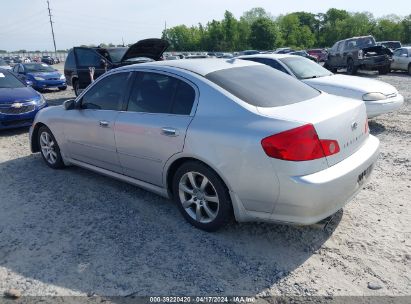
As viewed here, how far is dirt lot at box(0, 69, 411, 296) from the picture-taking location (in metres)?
2.76

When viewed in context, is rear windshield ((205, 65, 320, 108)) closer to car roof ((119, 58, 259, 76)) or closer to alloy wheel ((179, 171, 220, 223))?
car roof ((119, 58, 259, 76))

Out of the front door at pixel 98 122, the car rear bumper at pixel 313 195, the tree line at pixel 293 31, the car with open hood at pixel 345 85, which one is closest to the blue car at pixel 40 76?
the car with open hood at pixel 345 85

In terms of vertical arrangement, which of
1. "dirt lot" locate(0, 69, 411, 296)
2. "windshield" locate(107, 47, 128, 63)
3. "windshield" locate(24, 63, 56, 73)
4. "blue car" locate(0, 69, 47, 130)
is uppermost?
"windshield" locate(107, 47, 128, 63)

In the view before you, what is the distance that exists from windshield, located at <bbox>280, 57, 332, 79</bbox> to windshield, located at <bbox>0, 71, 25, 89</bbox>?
21.1 feet

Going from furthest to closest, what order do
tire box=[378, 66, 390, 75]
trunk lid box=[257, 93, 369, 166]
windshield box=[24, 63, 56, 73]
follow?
tire box=[378, 66, 390, 75], windshield box=[24, 63, 56, 73], trunk lid box=[257, 93, 369, 166]

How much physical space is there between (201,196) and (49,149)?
10.3ft

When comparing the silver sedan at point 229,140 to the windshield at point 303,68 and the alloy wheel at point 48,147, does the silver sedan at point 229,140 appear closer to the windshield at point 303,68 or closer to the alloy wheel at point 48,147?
the alloy wheel at point 48,147

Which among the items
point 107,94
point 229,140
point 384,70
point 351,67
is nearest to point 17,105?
point 107,94

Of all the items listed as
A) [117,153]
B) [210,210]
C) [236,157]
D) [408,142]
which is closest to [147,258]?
[210,210]

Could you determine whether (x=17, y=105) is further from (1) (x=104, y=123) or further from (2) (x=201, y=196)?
(2) (x=201, y=196)

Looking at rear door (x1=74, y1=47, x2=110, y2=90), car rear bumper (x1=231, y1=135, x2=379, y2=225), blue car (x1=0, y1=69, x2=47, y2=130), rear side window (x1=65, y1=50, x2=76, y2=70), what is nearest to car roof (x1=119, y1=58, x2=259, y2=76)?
car rear bumper (x1=231, y1=135, x2=379, y2=225)

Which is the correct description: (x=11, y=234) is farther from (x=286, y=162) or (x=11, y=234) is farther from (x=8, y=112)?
(x=8, y=112)

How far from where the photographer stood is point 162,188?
149 inches

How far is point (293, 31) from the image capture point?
8994 centimetres
